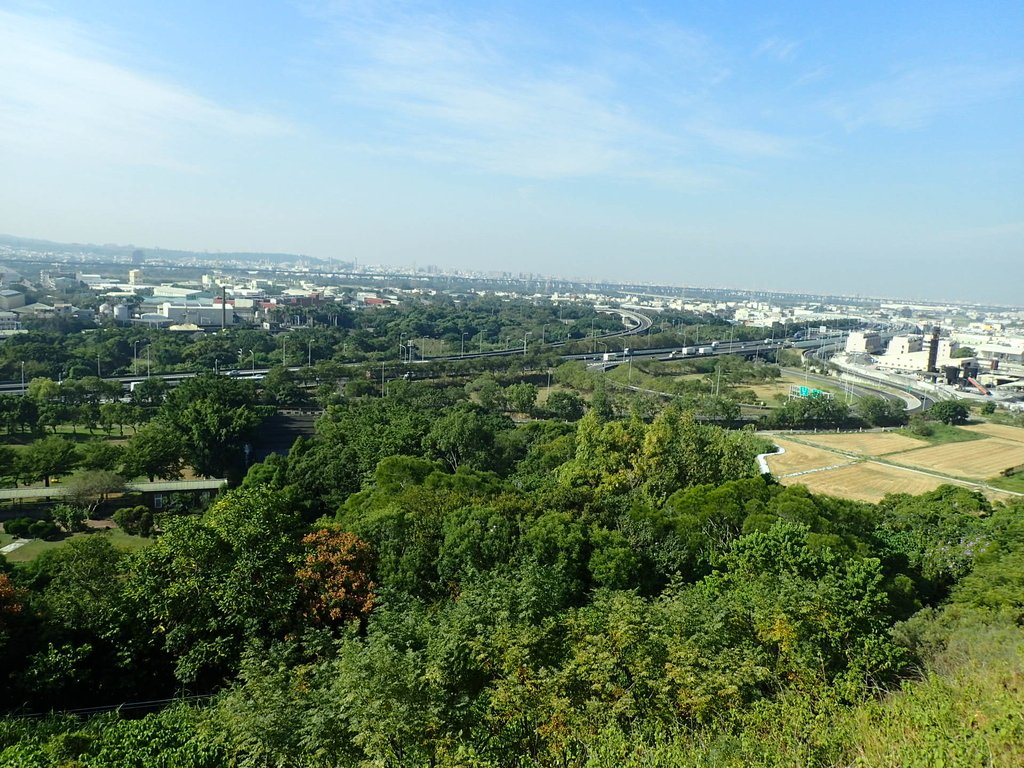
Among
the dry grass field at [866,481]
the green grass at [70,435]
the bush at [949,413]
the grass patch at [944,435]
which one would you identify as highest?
the bush at [949,413]

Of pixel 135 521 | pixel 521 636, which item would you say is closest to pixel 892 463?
pixel 521 636

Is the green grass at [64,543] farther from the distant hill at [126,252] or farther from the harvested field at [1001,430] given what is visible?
the distant hill at [126,252]

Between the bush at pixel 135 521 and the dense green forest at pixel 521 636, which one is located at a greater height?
the dense green forest at pixel 521 636

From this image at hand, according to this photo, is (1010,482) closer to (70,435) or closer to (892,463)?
(892,463)

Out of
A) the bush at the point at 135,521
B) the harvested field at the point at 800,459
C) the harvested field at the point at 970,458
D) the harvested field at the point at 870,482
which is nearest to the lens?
the bush at the point at 135,521

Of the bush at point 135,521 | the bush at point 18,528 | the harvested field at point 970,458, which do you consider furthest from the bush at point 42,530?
the harvested field at point 970,458

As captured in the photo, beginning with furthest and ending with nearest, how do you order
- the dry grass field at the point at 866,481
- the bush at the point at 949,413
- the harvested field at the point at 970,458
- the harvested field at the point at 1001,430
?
the bush at the point at 949,413, the harvested field at the point at 1001,430, the harvested field at the point at 970,458, the dry grass field at the point at 866,481

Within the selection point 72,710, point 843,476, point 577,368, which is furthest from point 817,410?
point 72,710

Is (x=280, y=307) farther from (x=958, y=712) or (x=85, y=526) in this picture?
(x=958, y=712)
